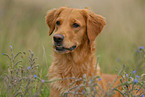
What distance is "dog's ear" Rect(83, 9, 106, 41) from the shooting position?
11.7 ft

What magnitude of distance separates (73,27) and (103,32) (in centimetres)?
368

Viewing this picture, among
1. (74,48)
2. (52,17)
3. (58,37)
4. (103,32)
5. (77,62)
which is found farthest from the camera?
(103,32)

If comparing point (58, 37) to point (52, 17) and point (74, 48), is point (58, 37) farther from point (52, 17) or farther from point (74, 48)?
point (52, 17)

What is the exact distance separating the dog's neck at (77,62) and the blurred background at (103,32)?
3.32 ft

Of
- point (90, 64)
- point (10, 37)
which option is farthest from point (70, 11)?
point (10, 37)

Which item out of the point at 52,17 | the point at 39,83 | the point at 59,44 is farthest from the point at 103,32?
the point at 39,83

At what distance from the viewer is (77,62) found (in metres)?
3.51

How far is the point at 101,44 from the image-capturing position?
21.4 ft

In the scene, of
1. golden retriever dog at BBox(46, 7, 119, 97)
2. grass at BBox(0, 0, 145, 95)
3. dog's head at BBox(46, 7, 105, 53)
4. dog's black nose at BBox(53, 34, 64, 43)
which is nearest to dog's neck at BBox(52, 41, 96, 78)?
golden retriever dog at BBox(46, 7, 119, 97)

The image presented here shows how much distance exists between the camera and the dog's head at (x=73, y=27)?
10.6ft

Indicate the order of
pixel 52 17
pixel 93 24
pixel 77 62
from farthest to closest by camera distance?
pixel 52 17
pixel 93 24
pixel 77 62

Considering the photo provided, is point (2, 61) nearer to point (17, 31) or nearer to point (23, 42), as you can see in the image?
point (23, 42)

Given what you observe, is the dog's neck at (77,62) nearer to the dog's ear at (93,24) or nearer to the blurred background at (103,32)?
the dog's ear at (93,24)

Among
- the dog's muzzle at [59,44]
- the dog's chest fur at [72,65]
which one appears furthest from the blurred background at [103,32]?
the dog's muzzle at [59,44]
